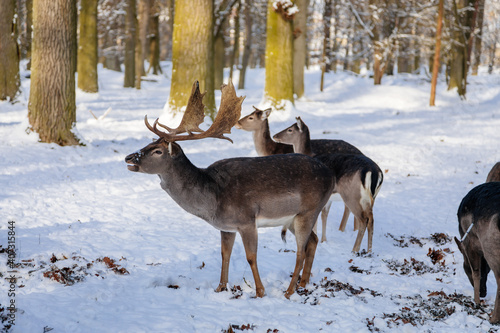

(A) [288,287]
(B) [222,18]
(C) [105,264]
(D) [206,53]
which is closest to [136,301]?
(C) [105,264]

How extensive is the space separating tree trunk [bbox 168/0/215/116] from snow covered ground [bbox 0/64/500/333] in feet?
6.02

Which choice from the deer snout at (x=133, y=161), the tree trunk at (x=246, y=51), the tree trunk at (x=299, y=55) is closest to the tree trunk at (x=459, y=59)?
the tree trunk at (x=299, y=55)

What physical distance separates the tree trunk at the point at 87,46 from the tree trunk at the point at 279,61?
8372mm

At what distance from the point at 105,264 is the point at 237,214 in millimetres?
1753

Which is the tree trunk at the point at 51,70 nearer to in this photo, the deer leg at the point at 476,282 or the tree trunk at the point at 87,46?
the deer leg at the point at 476,282

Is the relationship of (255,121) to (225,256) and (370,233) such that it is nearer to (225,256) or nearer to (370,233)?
(370,233)

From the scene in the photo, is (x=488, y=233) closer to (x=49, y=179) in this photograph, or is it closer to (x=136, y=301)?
(x=136, y=301)

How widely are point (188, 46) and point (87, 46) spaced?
29.9 feet

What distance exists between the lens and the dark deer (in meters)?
4.83

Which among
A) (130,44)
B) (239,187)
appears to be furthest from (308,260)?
(130,44)

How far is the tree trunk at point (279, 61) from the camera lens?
18.0 metres

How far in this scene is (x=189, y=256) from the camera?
21.0 ft

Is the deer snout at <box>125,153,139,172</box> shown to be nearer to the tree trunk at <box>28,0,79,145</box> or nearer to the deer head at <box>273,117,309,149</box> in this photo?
the deer head at <box>273,117,309,149</box>

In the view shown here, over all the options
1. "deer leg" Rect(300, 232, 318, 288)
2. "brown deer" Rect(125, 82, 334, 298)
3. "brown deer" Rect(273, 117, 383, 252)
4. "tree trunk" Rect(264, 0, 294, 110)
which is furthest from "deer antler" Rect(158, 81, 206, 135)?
"tree trunk" Rect(264, 0, 294, 110)
